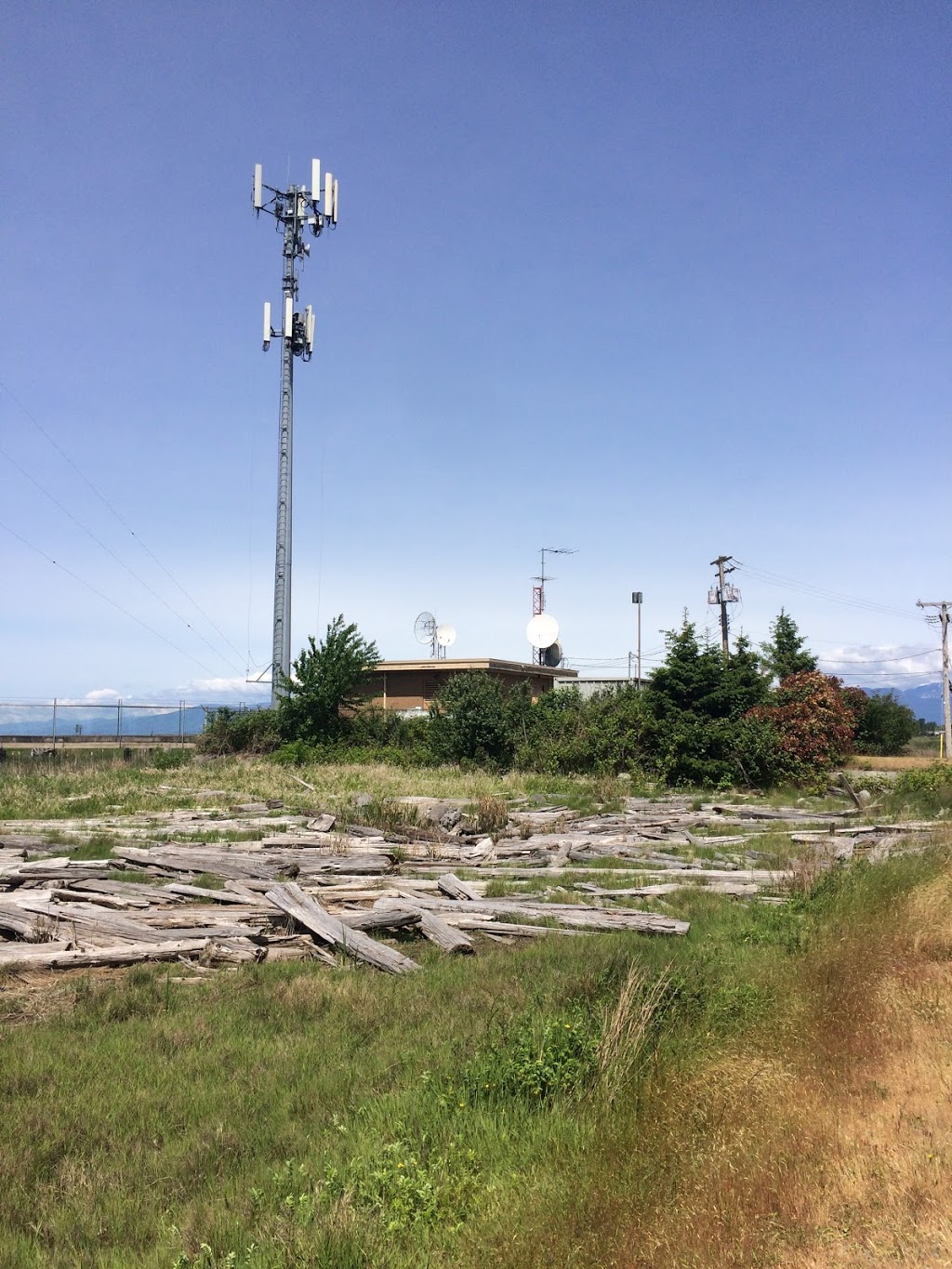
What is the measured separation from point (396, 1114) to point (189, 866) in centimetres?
889

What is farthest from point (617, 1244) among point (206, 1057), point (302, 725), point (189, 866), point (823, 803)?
point (302, 725)

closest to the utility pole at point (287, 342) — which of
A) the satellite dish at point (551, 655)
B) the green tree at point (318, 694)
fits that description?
the green tree at point (318, 694)

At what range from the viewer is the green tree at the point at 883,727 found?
51.8 meters

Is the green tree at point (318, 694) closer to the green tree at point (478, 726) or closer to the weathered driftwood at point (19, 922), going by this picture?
the green tree at point (478, 726)

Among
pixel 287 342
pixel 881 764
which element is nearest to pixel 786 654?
pixel 881 764

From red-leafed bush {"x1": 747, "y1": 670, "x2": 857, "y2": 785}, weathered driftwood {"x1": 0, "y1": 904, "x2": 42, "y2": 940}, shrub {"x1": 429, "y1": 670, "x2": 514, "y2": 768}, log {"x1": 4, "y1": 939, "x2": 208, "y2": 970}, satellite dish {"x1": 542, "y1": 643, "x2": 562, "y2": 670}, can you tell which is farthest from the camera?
satellite dish {"x1": 542, "y1": 643, "x2": 562, "y2": 670}

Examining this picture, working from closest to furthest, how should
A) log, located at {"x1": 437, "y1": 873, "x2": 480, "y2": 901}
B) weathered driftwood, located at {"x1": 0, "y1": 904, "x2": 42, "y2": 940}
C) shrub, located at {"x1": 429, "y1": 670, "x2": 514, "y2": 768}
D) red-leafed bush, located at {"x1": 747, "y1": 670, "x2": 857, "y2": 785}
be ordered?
weathered driftwood, located at {"x1": 0, "y1": 904, "x2": 42, "y2": 940}
log, located at {"x1": 437, "y1": 873, "x2": 480, "y2": 901}
red-leafed bush, located at {"x1": 747, "y1": 670, "x2": 857, "y2": 785}
shrub, located at {"x1": 429, "y1": 670, "x2": 514, "y2": 768}

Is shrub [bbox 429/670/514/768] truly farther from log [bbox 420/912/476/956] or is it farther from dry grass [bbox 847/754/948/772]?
log [bbox 420/912/476/956]

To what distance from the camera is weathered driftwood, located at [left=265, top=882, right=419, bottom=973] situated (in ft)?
29.8

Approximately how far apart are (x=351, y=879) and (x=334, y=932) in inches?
126

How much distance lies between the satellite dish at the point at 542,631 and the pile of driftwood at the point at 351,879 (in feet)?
104

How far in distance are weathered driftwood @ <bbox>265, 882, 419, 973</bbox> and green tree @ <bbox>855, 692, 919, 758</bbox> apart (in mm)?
47178

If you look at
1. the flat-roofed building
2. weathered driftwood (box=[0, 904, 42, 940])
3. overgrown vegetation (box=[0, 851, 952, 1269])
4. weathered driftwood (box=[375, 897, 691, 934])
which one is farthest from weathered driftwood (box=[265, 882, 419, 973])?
the flat-roofed building

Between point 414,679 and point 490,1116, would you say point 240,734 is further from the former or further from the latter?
point 490,1116
